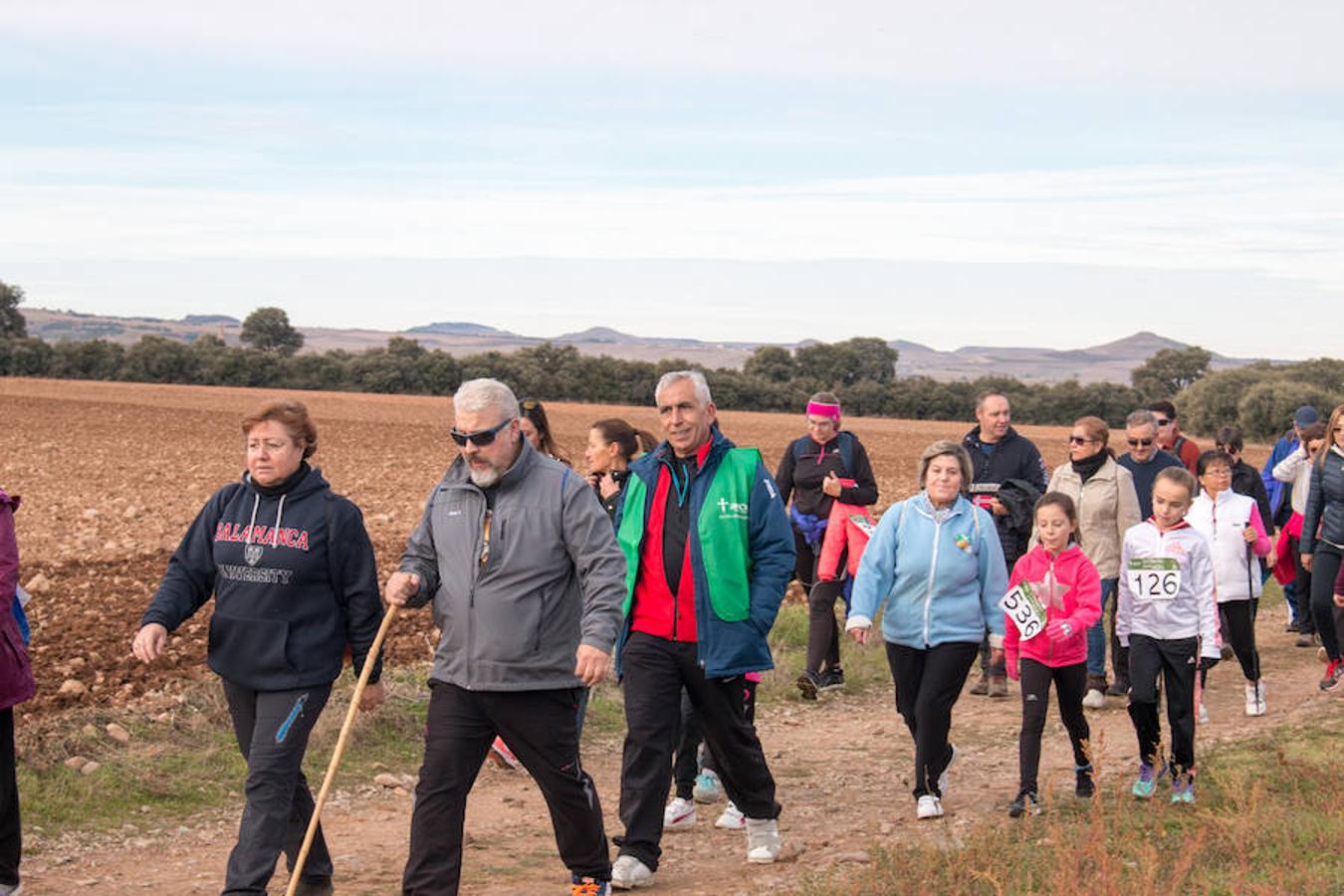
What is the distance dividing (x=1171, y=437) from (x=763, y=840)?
24.3 ft

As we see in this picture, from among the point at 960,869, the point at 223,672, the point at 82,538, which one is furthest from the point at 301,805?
the point at 82,538

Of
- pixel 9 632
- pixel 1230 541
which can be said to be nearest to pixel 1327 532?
pixel 1230 541

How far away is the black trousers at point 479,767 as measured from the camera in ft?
18.0

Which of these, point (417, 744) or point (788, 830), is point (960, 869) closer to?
point (788, 830)

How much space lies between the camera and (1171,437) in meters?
13.0

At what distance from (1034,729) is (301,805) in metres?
3.63

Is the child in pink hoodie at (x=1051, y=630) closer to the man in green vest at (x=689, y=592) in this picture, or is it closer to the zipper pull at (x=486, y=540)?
the man in green vest at (x=689, y=592)

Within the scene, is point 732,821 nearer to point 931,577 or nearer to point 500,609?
point 931,577

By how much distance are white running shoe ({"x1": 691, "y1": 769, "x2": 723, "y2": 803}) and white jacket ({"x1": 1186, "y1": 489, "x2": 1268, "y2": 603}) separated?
4.06 m

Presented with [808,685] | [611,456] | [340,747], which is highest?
[611,456]

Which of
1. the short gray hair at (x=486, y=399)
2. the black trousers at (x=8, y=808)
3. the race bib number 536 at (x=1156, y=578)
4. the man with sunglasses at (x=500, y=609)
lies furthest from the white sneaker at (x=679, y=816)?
the black trousers at (x=8, y=808)

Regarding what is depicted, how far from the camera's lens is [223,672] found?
5.77 m

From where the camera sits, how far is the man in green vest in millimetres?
6574

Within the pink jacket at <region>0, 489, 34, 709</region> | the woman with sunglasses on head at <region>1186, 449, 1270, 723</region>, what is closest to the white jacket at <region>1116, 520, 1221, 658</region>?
the woman with sunglasses on head at <region>1186, 449, 1270, 723</region>
